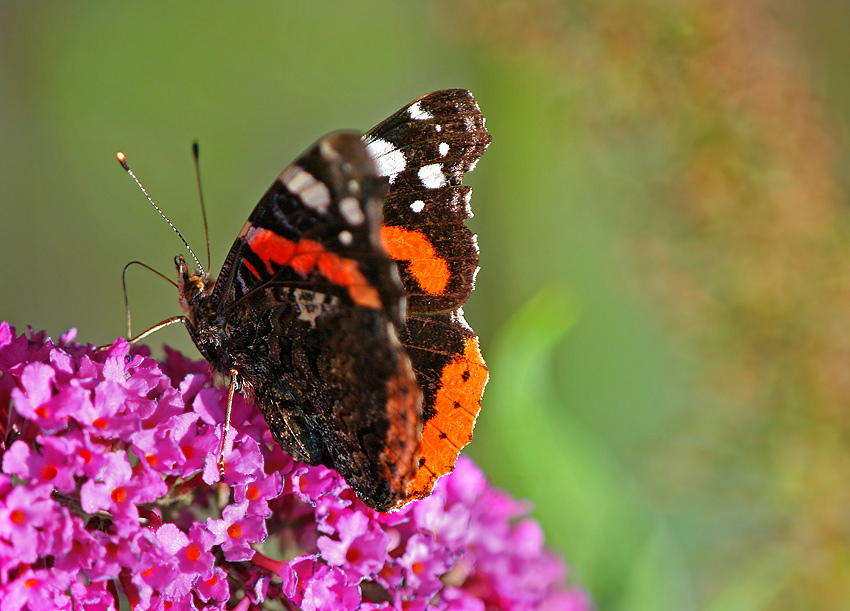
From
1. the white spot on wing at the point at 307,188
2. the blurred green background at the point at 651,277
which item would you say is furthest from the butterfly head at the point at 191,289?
the blurred green background at the point at 651,277

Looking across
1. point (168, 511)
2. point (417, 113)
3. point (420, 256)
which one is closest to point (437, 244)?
point (420, 256)

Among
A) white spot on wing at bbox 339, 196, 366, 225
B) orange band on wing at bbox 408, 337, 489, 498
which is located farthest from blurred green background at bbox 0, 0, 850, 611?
white spot on wing at bbox 339, 196, 366, 225

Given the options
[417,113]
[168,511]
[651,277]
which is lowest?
[168,511]

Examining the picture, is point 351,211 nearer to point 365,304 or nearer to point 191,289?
point 365,304

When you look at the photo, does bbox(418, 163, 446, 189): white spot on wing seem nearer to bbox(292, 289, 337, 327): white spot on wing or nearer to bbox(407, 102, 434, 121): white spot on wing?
Answer: bbox(407, 102, 434, 121): white spot on wing

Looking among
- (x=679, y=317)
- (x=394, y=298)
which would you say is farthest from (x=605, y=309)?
(x=394, y=298)

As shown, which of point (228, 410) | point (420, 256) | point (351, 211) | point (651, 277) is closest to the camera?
point (351, 211)

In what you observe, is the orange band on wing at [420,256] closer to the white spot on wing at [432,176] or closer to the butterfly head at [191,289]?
the white spot on wing at [432,176]
